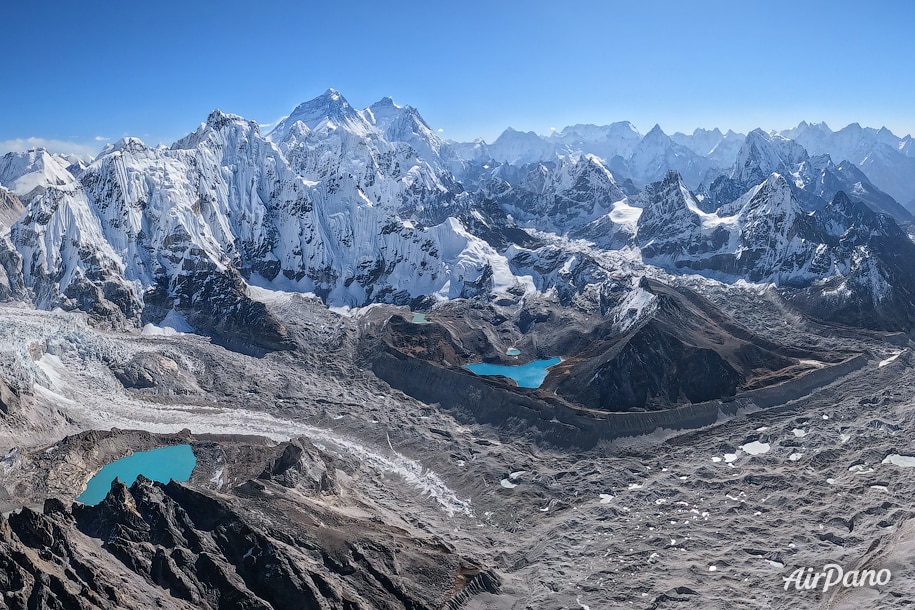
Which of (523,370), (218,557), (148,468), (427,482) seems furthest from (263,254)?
(218,557)

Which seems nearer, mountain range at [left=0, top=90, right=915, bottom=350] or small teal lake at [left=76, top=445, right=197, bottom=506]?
small teal lake at [left=76, top=445, right=197, bottom=506]

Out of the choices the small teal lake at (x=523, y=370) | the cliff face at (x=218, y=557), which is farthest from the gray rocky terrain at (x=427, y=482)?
the small teal lake at (x=523, y=370)

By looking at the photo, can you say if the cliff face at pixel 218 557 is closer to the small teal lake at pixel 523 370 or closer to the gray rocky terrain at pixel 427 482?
the gray rocky terrain at pixel 427 482

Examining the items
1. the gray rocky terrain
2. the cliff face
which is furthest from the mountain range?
the cliff face

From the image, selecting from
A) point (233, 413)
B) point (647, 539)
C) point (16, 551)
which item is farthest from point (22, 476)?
point (647, 539)

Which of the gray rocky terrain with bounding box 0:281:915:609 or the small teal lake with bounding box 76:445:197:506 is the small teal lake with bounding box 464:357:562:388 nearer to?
the gray rocky terrain with bounding box 0:281:915:609

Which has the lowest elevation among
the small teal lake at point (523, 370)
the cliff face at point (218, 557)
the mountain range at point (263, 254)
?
the cliff face at point (218, 557)
